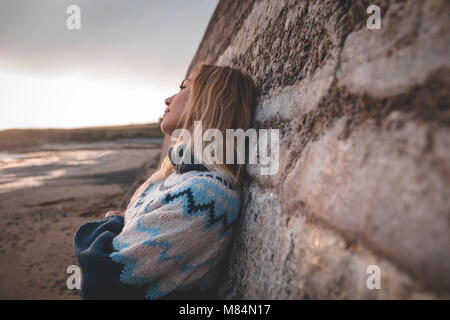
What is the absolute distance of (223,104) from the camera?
1.20 m

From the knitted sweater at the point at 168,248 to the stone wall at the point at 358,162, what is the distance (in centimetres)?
17

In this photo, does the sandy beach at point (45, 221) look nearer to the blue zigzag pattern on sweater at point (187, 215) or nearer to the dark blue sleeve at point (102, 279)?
the dark blue sleeve at point (102, 279)

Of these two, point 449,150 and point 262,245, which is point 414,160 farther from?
point 262,245

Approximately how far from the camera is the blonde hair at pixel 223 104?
3.86 ft

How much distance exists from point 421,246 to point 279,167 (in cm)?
49

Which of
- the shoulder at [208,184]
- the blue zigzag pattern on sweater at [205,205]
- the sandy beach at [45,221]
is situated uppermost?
the shoulder at [208,184]

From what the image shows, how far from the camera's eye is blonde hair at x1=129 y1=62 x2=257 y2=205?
1176 mm

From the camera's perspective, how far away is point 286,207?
2.45 ft

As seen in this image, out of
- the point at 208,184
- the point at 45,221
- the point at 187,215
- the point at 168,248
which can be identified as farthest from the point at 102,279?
the point at 45,221

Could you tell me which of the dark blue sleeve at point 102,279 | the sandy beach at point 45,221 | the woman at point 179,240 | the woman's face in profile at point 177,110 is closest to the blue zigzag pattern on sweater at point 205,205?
the woman at point 179,240

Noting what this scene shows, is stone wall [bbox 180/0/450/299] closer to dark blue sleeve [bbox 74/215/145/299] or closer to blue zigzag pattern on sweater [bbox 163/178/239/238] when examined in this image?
blue zigzag pattern on sweater [bbox 163/178/239/238]

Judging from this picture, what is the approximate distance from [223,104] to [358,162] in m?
0.80

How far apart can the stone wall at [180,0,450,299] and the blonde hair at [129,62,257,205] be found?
0.28 metres

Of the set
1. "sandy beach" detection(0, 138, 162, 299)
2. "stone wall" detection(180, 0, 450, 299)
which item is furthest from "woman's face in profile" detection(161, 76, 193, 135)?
"sandy beach" detection(0, 138, 162, 299)
